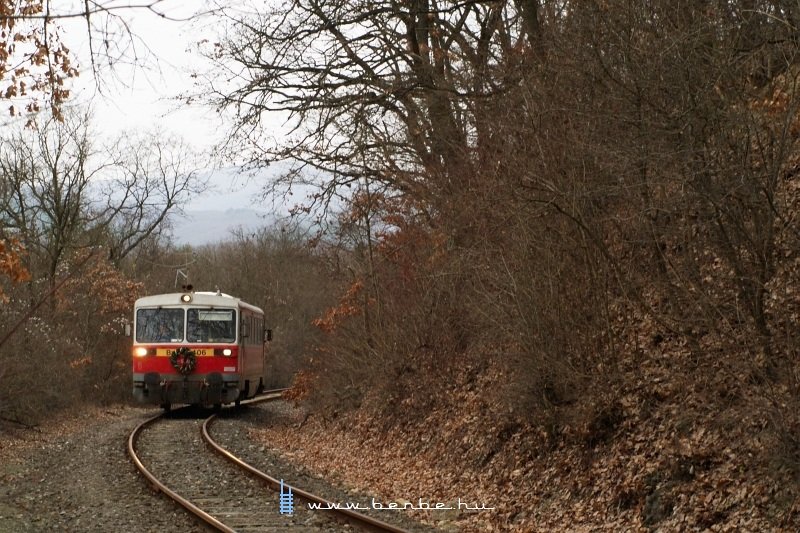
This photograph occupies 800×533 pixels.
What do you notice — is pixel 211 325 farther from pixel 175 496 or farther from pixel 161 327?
pixel 175 496

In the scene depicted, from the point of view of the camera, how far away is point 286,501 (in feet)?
36.1

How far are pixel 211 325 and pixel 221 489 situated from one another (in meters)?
11.7

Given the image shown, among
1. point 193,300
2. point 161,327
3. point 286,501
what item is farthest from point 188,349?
point 286,501

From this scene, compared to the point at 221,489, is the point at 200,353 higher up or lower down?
higher up

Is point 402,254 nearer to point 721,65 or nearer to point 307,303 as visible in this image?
point 721,65

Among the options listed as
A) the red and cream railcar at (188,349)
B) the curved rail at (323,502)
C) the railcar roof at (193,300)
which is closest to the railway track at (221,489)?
the curved rail at (323,502)

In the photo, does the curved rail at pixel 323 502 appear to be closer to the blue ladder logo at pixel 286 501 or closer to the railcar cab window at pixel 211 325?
the blue ladder logo at pixel 286 501

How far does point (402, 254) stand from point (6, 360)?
7.74 metres

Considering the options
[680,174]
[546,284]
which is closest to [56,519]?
[546,284]
